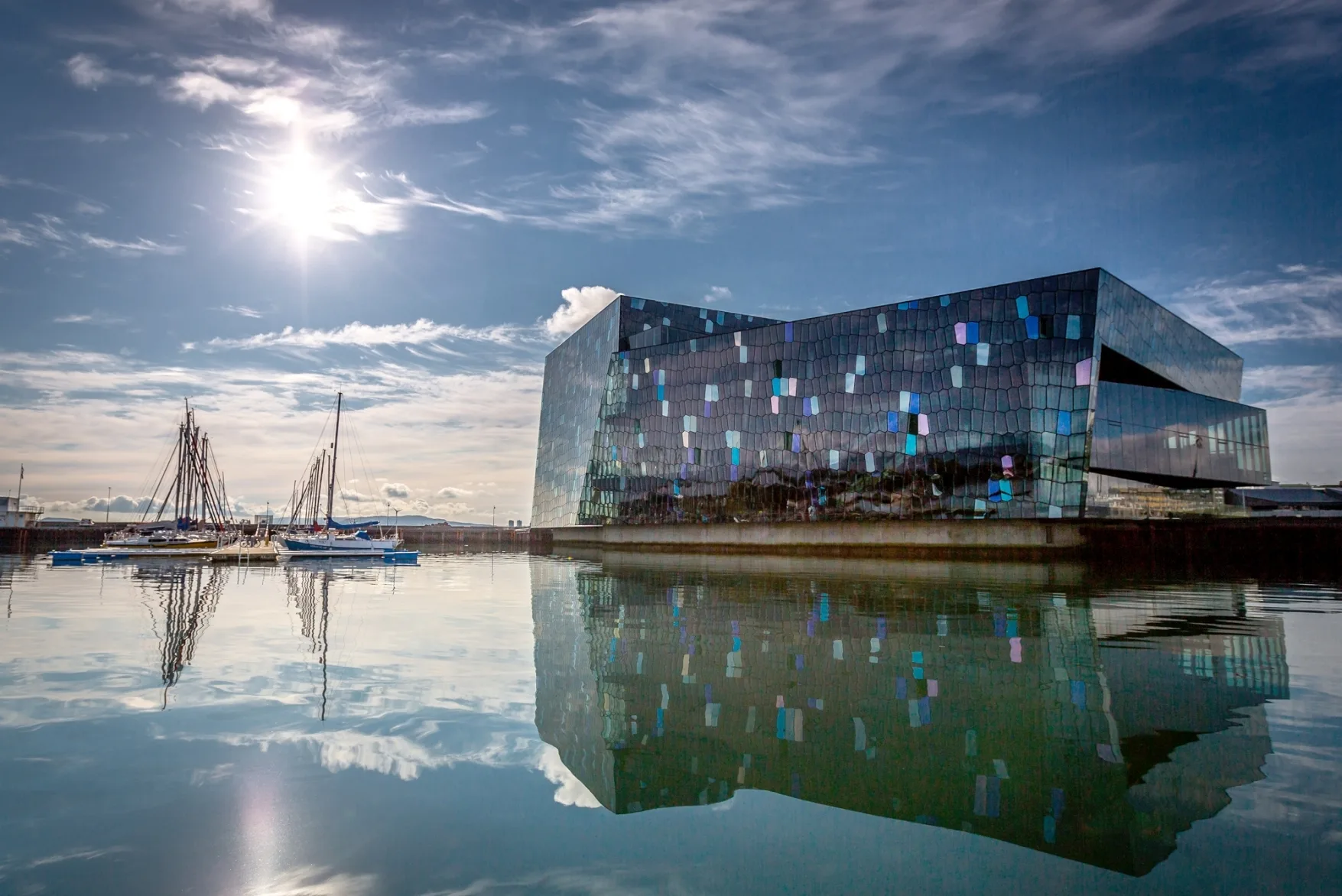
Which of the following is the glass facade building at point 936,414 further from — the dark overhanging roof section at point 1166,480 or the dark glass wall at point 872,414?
the dark overhanging roof section at point 1166,480

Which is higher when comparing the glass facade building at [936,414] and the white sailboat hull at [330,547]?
the glass facade building at [936,414]

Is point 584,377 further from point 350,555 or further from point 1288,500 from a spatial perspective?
point 1288,500

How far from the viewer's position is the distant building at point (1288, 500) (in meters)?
47.4

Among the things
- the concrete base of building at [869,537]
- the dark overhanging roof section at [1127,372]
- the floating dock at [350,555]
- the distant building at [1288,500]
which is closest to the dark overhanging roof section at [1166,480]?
the distant building at [1288,500]

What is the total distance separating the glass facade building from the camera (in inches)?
1543

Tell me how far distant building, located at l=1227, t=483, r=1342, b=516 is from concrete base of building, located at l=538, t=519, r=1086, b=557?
50.2 feet

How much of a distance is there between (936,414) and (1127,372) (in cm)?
1190

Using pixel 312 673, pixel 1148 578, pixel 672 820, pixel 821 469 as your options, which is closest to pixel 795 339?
pixel 821 469

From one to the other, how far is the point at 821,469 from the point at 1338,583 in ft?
84.8

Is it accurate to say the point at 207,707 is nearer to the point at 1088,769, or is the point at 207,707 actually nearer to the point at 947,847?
the point at 947,847

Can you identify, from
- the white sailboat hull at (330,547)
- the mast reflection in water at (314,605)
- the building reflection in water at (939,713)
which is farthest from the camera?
the white sailboat hull at (330,547)

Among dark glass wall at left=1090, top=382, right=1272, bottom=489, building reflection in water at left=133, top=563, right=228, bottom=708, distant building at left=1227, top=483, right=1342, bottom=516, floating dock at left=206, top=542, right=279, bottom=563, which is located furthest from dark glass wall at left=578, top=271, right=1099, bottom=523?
building reflection in water at left=133, top=563, right=228, bottom=708

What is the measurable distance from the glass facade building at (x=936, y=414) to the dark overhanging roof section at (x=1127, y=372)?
201 mm

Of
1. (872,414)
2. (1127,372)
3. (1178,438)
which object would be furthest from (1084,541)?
(1127,372)
